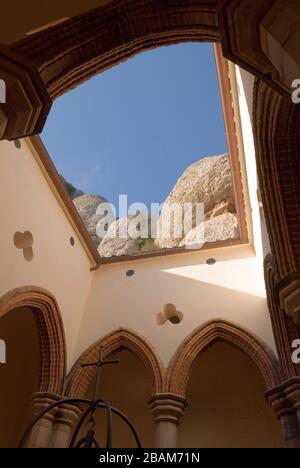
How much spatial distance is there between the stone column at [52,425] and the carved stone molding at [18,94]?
18.4ft

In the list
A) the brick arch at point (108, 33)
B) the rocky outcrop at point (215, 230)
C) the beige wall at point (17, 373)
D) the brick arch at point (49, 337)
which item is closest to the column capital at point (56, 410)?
the brick arch at point (49, 337)

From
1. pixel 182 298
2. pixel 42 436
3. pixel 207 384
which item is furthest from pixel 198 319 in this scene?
pixel 42 436

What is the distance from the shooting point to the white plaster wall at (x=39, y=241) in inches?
275

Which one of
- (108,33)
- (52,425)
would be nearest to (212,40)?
(108,33)

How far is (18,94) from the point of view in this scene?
3092mm

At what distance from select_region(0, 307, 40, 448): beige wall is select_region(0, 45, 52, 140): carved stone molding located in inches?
246

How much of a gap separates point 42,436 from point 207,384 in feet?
14.1

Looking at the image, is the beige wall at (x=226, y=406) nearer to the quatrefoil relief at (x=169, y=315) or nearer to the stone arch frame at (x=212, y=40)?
the quatrefoil relief at (x=169, y=315)

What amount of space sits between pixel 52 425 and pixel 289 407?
4018 millimetres

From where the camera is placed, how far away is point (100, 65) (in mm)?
4777

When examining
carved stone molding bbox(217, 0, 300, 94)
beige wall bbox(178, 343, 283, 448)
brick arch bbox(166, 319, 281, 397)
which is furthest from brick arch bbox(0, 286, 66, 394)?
carved stone molding bbox(217, 0, 300, 94)

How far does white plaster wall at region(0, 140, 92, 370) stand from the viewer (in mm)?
6984
